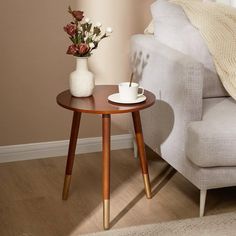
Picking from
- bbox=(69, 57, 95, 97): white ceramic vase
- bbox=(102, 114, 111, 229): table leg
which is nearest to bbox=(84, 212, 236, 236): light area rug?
bbox=(102, 114, 111, 229): table leg

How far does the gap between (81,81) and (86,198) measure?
0.60 metres

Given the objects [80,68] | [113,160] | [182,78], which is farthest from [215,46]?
[113,160]

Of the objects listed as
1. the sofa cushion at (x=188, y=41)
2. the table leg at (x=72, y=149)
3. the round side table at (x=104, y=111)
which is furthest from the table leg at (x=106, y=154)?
the sofa cushion at (x=188, y=41)

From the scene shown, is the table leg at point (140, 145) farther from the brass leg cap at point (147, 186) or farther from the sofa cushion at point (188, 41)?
the sofa cushion at point (188, 41)

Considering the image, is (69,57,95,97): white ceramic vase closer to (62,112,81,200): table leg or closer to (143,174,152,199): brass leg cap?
(62,112,81,200): table leg

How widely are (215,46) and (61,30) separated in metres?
0.87

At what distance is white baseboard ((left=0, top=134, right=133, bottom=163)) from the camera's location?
3.20 metres

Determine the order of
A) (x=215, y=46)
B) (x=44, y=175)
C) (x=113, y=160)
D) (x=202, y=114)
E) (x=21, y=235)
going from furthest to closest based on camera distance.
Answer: (x=113, y=160), (x=44, y=175), (x=215, y=46), (x=202, y=114), (x=21, y=235)

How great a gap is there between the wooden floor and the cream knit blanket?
0.56 meters

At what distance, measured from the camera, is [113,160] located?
326cm

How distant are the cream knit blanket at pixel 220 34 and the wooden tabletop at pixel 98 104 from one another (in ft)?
1.34

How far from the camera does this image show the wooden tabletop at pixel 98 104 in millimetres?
2377

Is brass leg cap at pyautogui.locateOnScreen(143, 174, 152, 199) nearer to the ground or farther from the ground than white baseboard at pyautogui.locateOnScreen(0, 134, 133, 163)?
farther from the ground

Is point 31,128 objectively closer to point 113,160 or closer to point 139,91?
point 113,160
